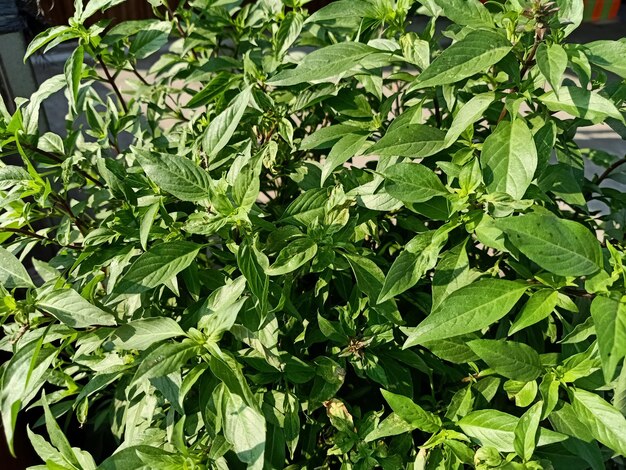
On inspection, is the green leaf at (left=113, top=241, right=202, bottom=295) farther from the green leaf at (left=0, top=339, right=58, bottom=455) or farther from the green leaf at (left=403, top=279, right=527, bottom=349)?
the green leaf at (left=403, top=279, right=527, bottom=349)

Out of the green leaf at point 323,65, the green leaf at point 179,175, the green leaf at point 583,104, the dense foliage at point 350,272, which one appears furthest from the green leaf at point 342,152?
the green leaf at point 583,104

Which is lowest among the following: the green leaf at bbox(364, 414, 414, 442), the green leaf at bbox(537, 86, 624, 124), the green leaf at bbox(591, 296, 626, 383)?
the green leaf at bbox(364, 414, 414, 442)

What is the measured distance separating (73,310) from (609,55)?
911 mm

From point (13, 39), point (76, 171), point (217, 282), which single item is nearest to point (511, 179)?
point (217, 282)

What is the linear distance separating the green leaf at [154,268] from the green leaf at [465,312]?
382mm

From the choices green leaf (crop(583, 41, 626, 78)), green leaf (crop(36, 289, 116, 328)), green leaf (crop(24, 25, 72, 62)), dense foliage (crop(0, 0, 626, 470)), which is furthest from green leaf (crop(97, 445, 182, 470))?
green leaf (crop(583, 41, 626, 78))

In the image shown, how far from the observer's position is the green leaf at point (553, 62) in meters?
0.89

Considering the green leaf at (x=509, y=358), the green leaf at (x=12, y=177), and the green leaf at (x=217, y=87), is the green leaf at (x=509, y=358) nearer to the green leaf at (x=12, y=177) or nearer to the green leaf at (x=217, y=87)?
the green leaf at (x=217, y=87)

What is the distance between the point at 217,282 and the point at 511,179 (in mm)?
559

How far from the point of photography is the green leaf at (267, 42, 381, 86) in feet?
3.61

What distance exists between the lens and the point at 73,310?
981mm

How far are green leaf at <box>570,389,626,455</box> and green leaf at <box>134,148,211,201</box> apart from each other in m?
0.67

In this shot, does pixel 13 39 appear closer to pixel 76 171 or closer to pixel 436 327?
pixel 76 171

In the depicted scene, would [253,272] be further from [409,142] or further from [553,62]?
[553,62]
